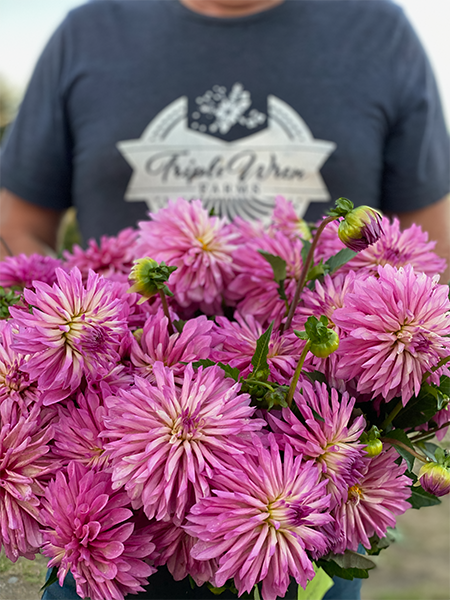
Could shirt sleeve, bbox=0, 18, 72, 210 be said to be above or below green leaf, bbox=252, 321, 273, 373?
below

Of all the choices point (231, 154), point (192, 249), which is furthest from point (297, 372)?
point (231, 154)

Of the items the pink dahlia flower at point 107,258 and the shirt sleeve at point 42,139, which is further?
the shirt sleeve at point 42,139

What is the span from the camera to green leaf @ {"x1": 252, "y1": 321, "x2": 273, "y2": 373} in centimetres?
30

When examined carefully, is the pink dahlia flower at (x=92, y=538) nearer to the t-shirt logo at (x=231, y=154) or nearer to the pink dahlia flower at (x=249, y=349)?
the pink dahlia flower at (x=249, y=349)

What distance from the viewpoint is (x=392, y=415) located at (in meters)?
0.32

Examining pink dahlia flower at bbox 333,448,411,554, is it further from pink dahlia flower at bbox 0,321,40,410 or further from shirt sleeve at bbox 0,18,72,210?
shirt sleeve at bbox 0,18,72,210

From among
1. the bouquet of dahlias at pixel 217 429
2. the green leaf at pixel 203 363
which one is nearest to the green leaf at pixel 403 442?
the bouquet of dahlias at pixel 217 429

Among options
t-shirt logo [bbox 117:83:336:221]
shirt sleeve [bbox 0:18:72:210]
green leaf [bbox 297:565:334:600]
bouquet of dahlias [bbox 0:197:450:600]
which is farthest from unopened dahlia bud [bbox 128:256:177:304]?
shirt sleeve [bbox 0:18:72:210]

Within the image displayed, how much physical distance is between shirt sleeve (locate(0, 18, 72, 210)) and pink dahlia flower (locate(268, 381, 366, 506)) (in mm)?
810

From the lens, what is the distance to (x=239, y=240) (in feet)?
1.36

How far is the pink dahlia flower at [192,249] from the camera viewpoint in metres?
0.37

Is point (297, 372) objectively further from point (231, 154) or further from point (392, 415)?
point (231, 154)

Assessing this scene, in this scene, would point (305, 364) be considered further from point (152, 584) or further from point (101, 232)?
point (101, 232)

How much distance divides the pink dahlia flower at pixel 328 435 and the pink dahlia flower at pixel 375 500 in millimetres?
18
